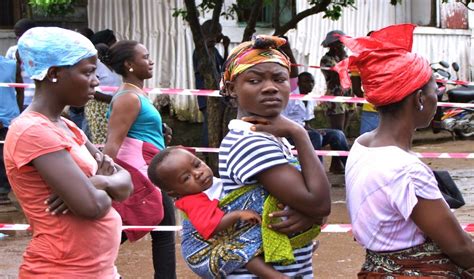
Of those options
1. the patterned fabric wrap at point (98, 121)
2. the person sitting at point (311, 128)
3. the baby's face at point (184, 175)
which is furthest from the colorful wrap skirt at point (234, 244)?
the person sitting at point (311, 128)

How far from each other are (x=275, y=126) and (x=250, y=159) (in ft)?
0.60

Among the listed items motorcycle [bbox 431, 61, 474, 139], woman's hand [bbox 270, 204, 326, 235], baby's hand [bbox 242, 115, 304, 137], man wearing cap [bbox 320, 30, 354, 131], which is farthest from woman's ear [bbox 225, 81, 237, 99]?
motorcycle [bbox 431, 61, 474, 139]

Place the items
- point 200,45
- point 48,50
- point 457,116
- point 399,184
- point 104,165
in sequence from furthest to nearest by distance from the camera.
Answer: point 457,116, point 200,45, point 104,165, point 48,50, point 399,184

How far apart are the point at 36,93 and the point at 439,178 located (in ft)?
5.37

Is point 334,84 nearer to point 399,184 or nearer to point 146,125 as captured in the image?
point 146,125

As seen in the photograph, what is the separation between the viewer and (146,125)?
5.70 metres

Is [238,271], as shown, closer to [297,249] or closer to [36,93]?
[297,249]

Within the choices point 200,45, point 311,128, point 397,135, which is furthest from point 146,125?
point 311,128

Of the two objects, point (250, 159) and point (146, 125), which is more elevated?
point (250, 159)

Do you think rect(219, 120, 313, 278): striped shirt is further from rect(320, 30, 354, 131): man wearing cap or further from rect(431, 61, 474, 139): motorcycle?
rect(431, 61, 474, 139): motorcycle

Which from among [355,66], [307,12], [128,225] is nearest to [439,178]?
[355,66]

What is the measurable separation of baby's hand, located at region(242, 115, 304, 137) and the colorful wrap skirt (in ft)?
0.72

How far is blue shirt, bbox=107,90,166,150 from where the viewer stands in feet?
18.5

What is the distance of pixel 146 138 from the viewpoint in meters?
5.72
